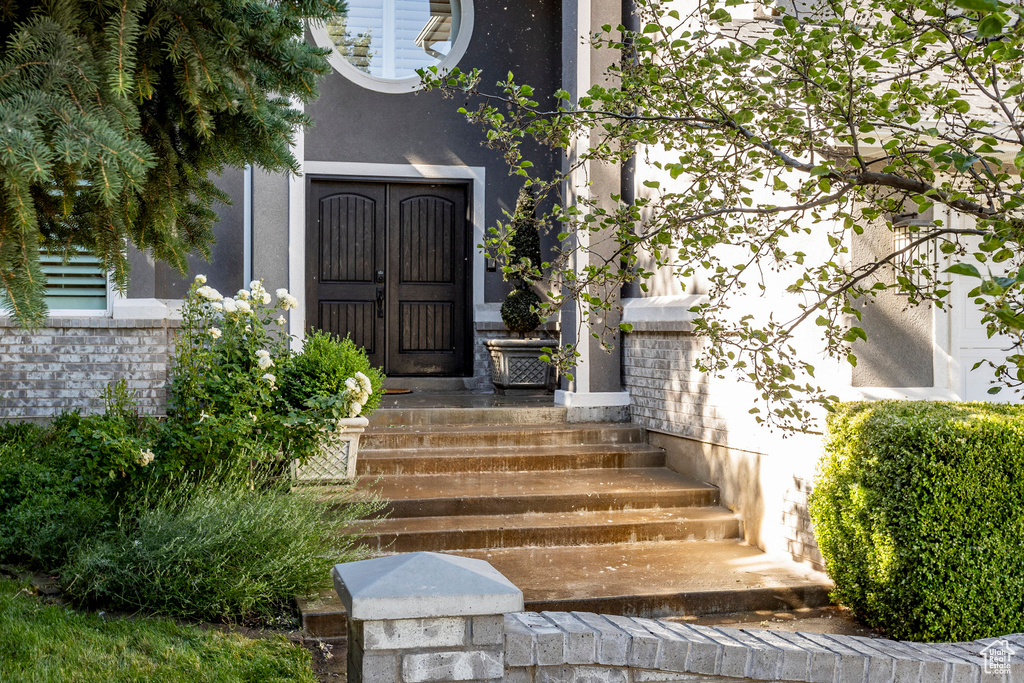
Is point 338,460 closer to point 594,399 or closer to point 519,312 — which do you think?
point 594,399

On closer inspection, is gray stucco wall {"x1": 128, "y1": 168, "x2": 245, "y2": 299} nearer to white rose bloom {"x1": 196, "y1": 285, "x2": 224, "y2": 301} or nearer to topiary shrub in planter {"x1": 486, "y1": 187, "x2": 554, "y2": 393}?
white rose bloom {"x1": 196, "y1": 285, "x2": 224, "y2": 301}

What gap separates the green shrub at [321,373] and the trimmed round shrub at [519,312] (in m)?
A: 2.77

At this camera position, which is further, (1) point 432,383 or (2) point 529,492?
(1) point 432,383

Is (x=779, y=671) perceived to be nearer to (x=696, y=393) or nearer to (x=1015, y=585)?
(x=1015, y=585)

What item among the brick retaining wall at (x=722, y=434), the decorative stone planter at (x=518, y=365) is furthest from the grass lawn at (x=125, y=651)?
the decorative stone planter at (x=518, y=365)

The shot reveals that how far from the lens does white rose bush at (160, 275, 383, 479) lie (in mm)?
4715

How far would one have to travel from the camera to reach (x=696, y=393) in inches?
254

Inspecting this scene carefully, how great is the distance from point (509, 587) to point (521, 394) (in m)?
6.07

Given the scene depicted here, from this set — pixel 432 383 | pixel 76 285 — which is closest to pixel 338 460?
pixel 76 285

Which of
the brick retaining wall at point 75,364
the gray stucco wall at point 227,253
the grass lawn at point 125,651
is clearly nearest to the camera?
the grass lawn at point 125,651

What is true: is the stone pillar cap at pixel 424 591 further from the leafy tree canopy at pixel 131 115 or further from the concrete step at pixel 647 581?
the concrete step at pixel 647 581

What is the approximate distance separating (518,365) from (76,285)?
3.99 meters

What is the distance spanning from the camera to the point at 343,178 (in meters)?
8.86

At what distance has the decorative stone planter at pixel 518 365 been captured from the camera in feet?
27.7
